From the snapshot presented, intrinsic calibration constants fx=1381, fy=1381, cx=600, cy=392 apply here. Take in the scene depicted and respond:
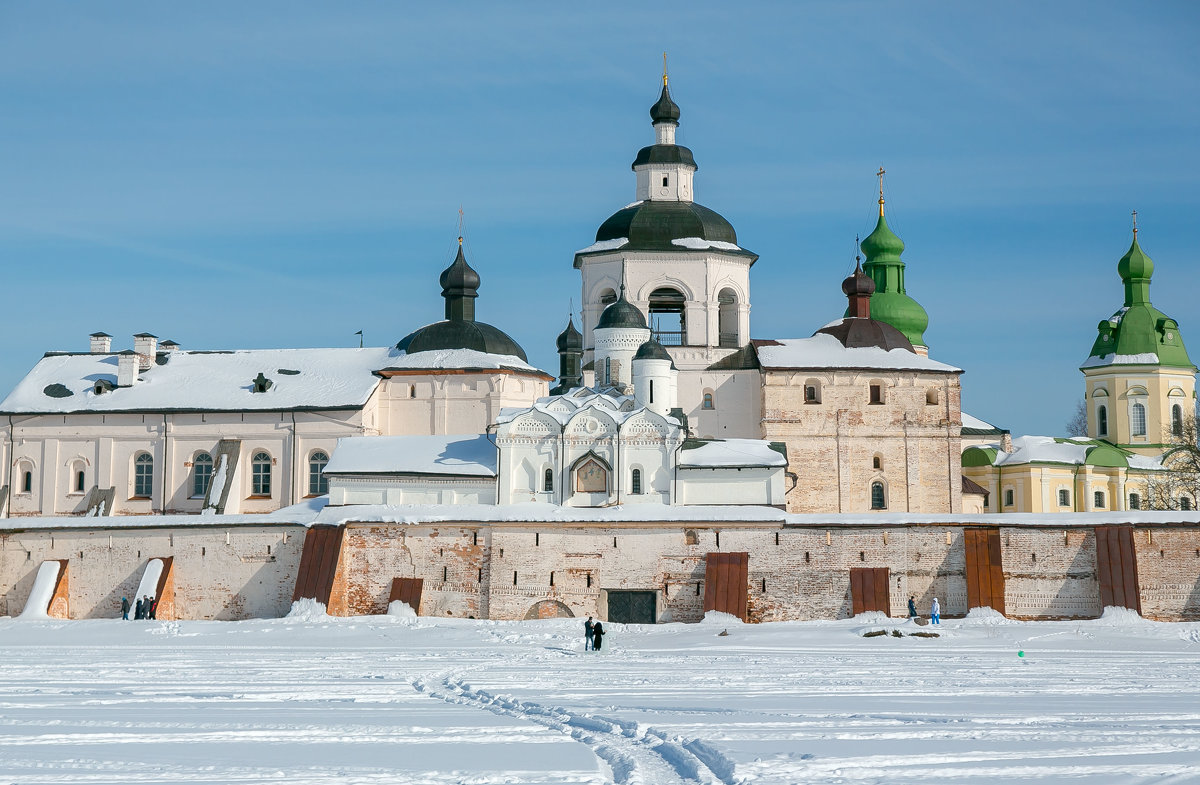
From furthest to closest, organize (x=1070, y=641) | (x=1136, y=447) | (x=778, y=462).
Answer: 1. (x=1136, y=447)
2. (x=778, y=462)
3. (x=1070, y=641)

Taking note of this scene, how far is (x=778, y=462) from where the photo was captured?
2841cm

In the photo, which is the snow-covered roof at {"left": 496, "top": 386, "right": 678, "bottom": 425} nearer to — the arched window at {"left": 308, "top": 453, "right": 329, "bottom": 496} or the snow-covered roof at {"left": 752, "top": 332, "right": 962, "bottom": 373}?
the snow-covered roof at {"left": 752, "top": 332, "right": 962, "bottom": 373}


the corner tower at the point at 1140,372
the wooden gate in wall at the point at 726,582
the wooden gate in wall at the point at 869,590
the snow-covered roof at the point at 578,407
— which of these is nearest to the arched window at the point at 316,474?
the snow-covered roof at the point at 578,407

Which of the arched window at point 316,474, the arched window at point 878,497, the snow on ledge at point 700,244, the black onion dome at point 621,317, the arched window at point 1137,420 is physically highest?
the snow on ledge at point 700,244

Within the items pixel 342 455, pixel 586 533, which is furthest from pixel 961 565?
pixel 342 455

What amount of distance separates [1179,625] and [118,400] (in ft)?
82.3

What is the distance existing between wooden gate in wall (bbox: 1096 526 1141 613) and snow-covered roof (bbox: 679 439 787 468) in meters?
6.32

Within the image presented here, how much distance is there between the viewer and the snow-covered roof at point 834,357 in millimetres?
32875

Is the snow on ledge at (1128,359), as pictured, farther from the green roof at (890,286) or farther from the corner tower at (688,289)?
the corner tower at (688,289)

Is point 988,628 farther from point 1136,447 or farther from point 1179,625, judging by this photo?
point 1136,447

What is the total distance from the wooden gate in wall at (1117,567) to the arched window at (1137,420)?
20.9 metres

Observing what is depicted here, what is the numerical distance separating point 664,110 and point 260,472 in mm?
13726

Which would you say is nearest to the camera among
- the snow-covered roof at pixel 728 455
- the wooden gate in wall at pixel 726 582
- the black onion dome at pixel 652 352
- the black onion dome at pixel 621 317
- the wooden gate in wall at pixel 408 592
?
the wooden gate in wall at pixel 726 582

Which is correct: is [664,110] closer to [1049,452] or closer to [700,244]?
[700,244]
